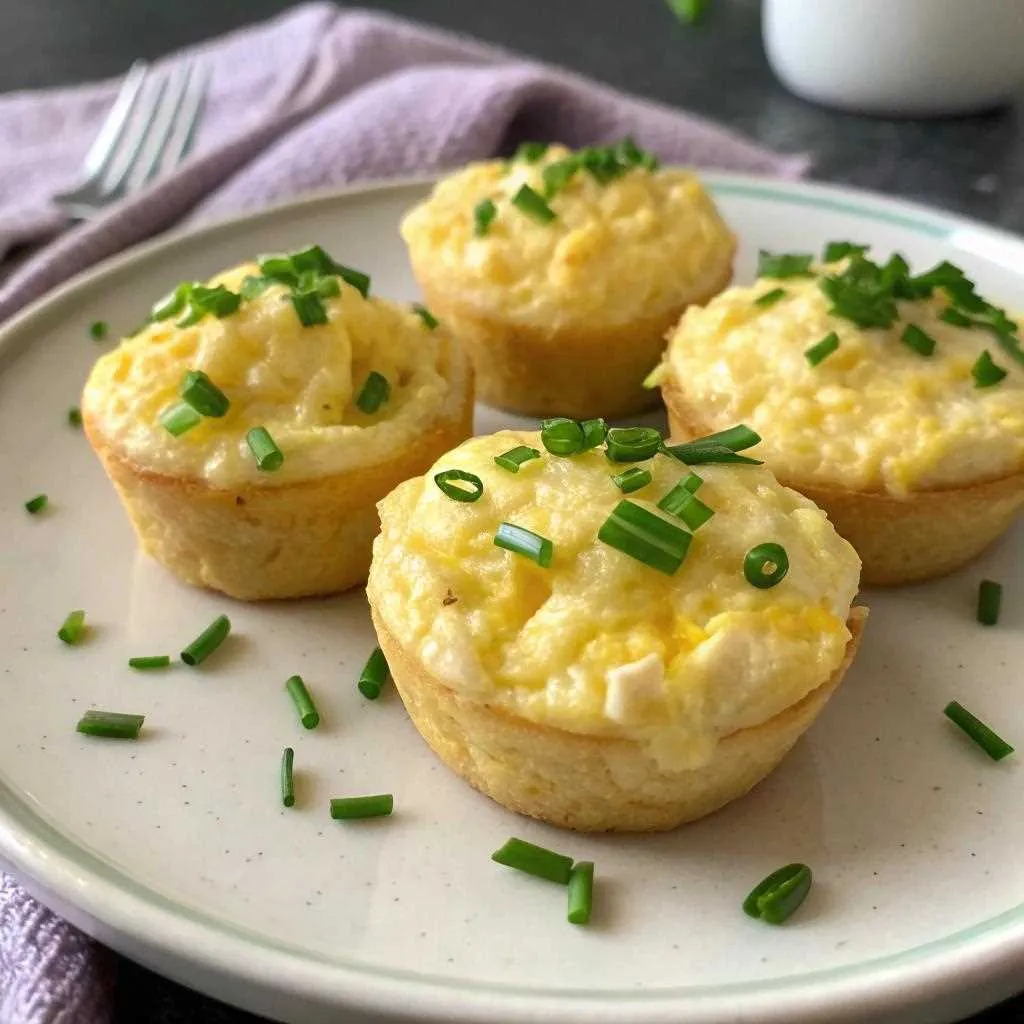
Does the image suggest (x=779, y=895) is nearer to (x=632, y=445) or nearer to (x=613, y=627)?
(x=613, y=627)

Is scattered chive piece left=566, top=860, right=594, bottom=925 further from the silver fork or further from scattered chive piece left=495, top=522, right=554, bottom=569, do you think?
the silver fork

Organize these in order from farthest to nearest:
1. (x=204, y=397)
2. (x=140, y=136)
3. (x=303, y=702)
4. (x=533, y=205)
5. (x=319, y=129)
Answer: (x=140, y=136)
(x=319, y=129)
(x=533, y=205)
(x=204, y=397)
(x=303, y=702)

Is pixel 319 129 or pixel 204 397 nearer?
pixel 204 397

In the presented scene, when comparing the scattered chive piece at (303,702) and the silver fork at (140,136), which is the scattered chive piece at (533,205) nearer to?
the scattered chive piece at (303,702)

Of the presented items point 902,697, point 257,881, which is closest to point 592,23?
point 902,697

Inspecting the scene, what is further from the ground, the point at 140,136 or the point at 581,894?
the point at 140,136

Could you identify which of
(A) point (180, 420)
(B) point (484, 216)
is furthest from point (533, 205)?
(A) point (180, 420)

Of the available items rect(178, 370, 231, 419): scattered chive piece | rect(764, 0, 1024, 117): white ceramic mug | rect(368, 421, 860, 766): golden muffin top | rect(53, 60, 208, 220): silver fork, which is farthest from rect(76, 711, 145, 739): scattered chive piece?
rect(764, 0, 1024, 117): white ceramic mug
